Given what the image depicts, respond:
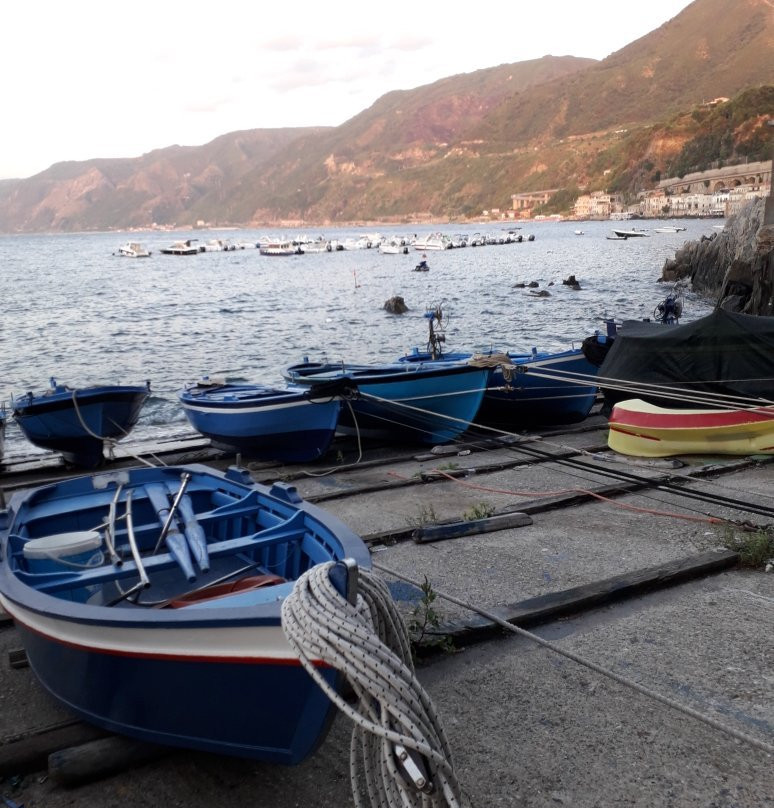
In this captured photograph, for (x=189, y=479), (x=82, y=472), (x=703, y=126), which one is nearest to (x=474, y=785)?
(x=189, y=479)

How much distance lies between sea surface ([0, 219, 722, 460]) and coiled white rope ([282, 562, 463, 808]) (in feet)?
45.4

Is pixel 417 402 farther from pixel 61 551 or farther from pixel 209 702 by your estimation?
pixel 209 702

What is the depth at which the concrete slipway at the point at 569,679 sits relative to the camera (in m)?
4.25

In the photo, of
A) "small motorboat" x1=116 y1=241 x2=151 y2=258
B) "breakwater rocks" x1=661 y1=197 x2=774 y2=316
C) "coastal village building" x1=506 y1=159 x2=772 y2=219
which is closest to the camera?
"breakwater rocks" x1=661 y1=197 x2=774 y2=316

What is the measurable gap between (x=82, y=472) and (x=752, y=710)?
1086 cm

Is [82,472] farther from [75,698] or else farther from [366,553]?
[366,553]

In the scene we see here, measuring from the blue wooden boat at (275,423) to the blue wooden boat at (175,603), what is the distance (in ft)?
16.5

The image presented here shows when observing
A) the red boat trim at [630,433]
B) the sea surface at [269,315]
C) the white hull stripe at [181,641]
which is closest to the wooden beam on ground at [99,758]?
the white hull stripe at [181,641]

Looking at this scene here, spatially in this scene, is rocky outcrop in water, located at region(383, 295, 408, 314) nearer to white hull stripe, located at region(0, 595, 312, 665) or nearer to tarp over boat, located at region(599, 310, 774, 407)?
tarp over boat, located at region(599, 310, 774, 407)

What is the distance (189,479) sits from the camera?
7113 mm

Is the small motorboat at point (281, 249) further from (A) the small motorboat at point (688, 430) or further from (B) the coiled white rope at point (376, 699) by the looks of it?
(B) the coiled white rope at point (376, 699)

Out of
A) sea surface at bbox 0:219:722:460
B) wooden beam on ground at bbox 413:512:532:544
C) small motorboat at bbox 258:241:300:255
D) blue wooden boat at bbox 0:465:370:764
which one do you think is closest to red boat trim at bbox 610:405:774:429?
wooden beam on ground at bbox 413:512:532:544

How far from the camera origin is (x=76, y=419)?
12.9 metres

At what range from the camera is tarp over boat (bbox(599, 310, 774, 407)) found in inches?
453
